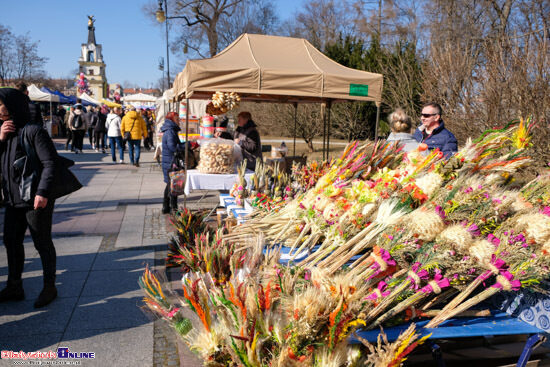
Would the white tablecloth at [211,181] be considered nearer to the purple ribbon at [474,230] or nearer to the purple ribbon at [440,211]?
the purple ribbon at [440,211]

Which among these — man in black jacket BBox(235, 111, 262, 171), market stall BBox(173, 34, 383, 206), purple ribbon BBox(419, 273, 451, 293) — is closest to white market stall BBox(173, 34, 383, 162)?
market stall BBox(173, 34, 383, 206)

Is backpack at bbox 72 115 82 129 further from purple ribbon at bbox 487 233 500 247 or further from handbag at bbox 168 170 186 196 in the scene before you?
purple ribbon at bbox 487 233 500 247

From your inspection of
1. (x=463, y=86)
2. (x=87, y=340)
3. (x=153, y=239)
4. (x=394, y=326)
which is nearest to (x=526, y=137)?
(x=394, y=326)

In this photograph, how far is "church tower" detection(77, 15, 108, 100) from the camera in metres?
76.0

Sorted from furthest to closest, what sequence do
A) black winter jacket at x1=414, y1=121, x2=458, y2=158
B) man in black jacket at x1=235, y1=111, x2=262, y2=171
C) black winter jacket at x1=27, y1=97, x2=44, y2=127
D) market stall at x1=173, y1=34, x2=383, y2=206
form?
man in black jacket at x1=235, y1=111, x2=262, y2=171 → market stall at x1=173, y1=34, x2=383, y2=206 → black winter jacket at x1=414, y1=121, x2=458, y2=158 → black winter jacket at x1=27, y1=97, x2=44, y2=127

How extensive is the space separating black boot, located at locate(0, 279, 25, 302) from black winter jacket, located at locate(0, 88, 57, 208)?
769mm

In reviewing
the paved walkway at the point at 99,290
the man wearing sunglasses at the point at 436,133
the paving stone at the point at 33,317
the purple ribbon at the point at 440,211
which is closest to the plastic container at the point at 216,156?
the paved walkway at the point at 99,290

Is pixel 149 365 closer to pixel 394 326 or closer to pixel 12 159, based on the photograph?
pixel 394 326

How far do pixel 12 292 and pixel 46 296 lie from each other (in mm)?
335

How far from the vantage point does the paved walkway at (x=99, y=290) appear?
311cm

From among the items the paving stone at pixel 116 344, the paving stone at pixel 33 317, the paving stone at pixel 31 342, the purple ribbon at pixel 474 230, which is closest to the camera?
the purple ribbon at pixel 474 230

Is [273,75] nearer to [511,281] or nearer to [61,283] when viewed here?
[61,283]

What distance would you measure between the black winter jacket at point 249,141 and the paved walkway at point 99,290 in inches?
68.5

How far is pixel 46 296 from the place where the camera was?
3.74 m
